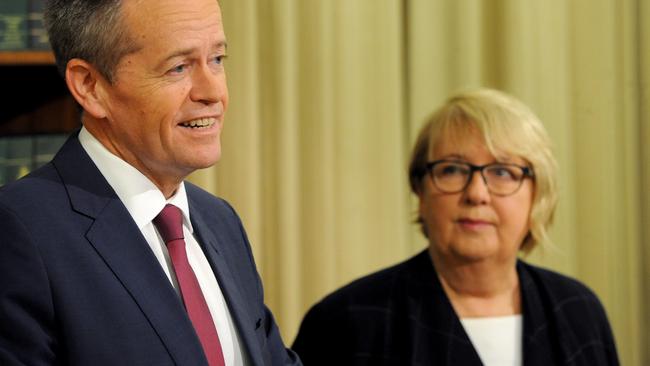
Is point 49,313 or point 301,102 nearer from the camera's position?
point 49,313

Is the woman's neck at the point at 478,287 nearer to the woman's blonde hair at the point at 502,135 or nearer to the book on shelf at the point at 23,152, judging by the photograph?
the woman's blonde hair at the point at 502,135

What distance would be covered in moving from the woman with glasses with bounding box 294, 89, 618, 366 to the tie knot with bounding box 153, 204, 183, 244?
2.94 ft

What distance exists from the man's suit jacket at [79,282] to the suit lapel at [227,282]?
0.13 metres

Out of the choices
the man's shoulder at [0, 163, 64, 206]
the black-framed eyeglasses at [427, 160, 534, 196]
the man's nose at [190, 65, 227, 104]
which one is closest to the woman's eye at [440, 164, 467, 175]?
the black-framed eyeglasses at [427, 160, 534, 196]

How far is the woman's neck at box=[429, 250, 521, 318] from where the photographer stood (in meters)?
2.22

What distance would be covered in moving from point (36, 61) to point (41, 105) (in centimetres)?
31

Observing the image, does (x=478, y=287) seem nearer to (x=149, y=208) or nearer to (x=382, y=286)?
(x=382, y=286)

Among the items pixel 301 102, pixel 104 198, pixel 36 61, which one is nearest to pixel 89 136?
pixel 104 198

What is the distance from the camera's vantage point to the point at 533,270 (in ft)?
7.63

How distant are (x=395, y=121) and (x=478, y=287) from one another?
2.44ft

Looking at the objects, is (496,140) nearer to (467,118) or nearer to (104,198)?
(467,118)

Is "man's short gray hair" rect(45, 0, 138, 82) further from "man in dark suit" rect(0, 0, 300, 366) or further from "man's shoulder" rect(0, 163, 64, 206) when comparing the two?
"man's shoulder" rect(0, 163, 64, 206)

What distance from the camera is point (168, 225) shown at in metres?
1.36

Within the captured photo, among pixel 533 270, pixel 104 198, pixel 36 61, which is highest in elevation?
pixel 36 61
